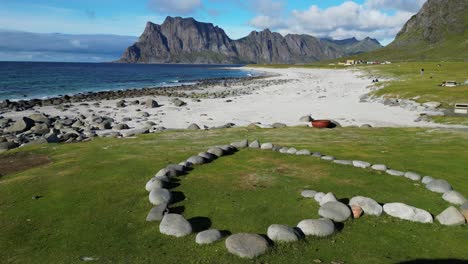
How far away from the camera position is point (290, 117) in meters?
52.3

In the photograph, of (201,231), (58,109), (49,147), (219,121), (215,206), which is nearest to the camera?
(201,231)

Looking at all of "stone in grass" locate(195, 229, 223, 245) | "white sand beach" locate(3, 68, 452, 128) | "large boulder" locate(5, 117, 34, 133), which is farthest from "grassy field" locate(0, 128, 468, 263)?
"large boulder" locate(5, 117, 34, 133)

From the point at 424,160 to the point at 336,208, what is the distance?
34.2 ft

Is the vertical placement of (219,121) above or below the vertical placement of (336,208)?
below

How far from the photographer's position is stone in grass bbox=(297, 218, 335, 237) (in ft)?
40.2

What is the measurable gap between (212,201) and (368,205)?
20.2 feet

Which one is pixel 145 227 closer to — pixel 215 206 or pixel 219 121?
pixel 215 206

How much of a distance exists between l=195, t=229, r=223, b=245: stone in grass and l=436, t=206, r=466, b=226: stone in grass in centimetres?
799

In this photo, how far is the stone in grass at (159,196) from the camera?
594 inches

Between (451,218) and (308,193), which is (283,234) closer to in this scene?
(308,193)

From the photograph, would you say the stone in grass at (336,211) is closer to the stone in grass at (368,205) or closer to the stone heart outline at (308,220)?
the stone heart outline at (308,220)

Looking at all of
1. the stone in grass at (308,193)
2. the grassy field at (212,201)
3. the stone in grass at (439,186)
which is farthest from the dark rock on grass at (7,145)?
the stone in grass at (439,186)

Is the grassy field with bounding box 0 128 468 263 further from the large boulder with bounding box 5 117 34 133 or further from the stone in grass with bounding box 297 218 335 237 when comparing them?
the large boulder with bounding box 5 117 34 133

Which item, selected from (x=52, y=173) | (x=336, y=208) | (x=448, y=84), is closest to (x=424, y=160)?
(x=336, y=208)
